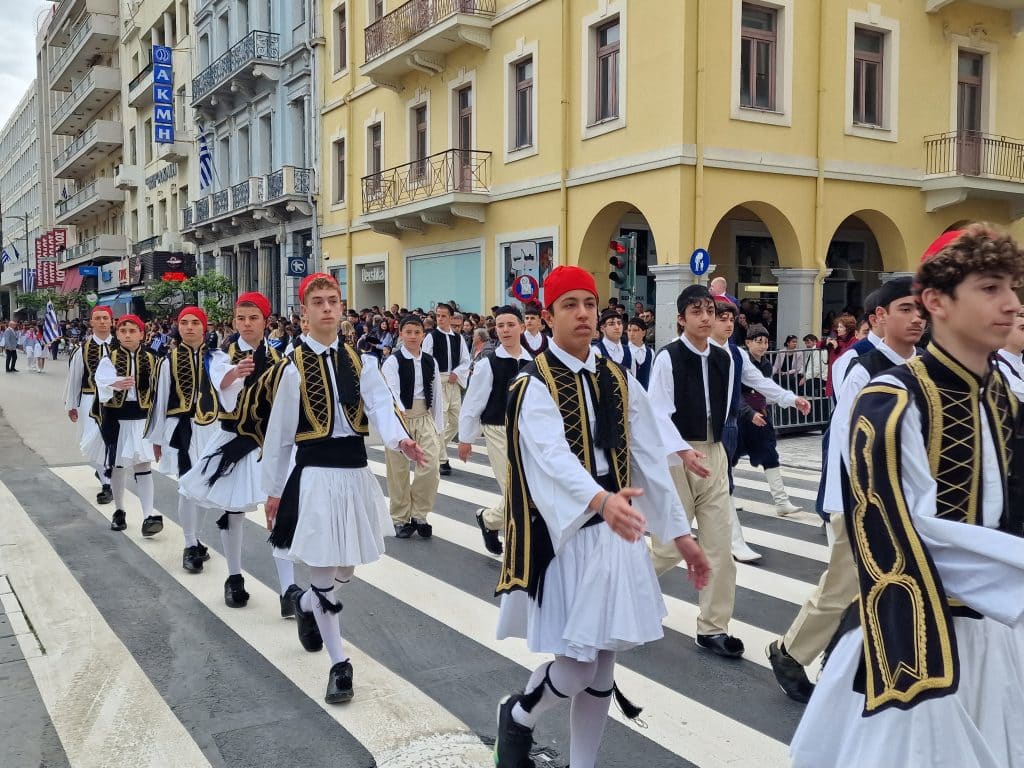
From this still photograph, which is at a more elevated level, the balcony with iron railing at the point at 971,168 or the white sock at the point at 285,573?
the balcony with iron railing at the point at 971,168

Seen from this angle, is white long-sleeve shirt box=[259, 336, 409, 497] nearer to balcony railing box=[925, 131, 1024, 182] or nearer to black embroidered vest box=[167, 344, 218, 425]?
black embroidered vest box=[167, 344, 218, 425]

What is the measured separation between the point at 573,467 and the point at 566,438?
0.77ft

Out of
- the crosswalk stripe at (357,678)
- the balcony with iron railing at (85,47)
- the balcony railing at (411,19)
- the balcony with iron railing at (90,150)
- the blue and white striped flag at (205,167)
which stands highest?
the balcony with iron railing at (85,47)

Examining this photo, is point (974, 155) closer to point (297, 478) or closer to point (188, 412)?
point (188, 412)

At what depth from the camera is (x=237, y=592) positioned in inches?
243

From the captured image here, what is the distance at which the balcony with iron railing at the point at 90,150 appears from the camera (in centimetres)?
4981

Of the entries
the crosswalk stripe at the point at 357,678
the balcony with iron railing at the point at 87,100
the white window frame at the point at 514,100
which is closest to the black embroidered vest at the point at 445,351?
the crosswalk stripe at the point at 357,678

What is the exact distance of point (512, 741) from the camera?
11.7 feet

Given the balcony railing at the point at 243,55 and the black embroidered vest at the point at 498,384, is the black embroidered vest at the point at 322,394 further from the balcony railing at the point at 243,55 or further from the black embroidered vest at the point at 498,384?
the balcony railing at the point at 243,55

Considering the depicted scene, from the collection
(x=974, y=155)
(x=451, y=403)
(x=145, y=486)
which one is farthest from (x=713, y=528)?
(x=974, y=155)

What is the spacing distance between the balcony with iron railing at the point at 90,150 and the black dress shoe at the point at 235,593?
4988 cm

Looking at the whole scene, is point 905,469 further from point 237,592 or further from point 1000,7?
point 1000,7

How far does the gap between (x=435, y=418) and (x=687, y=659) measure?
176 inches

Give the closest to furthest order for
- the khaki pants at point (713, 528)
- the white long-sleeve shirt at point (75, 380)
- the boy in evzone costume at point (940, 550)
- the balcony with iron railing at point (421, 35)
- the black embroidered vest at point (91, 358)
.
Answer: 1. the boy in evzone costume at point (940, 550)
2. the khaki pants at point (713, 528)
3. the black embroidered vest at point (91, 358)
4. the white long-sleeve shirt at point (75, 380)
5. the balcony with iron railing at point (421, 35)
